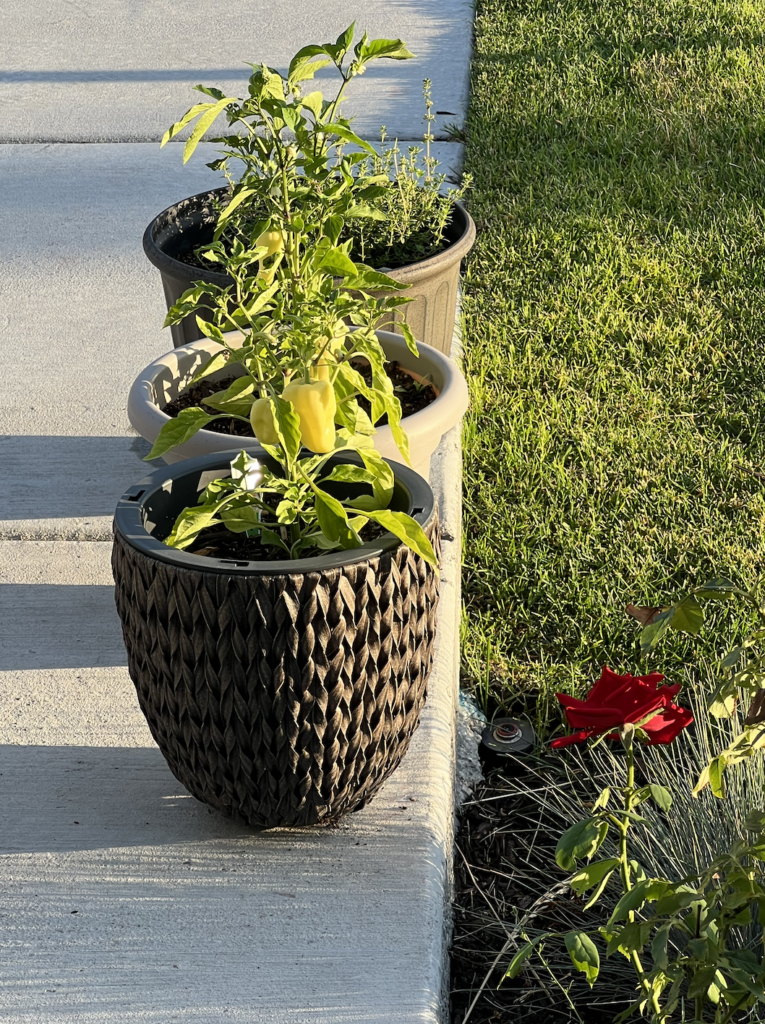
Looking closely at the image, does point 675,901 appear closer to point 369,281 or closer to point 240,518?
point 240,518

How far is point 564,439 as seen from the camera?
10.4 feet

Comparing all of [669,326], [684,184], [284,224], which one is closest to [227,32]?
[684,184]

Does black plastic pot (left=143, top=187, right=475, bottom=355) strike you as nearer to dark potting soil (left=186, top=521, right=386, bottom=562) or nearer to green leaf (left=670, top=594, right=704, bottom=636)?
dark potting soil (left=186, top=521, right=386, bottom=562)

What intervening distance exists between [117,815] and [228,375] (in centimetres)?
97

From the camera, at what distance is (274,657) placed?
5.32 ft

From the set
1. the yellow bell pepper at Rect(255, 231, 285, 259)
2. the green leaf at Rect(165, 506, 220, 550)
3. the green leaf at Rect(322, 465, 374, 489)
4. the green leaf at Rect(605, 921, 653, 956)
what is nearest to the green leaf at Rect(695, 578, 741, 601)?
the green leaf at Rect(605, 921, 653, 956)

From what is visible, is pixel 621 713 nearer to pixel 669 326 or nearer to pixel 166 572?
pixel 166 572

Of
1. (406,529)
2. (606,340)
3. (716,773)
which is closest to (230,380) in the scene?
(406,529)

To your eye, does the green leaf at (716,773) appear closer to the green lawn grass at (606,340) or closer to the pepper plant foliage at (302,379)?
the pepper plant foliage at (302,379)

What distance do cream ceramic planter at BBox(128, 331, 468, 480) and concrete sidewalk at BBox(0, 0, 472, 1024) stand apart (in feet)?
1.16

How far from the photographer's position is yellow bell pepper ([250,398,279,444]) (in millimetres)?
1645

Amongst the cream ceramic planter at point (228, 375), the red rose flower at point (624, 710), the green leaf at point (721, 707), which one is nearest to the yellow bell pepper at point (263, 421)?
the cream ceramic planter at point (228, 375)

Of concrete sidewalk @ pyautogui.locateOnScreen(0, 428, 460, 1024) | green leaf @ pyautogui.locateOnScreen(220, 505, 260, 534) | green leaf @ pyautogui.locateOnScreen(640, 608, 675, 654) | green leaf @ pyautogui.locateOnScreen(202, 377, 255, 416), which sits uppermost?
green leaf @ pyautogui.locateOnScreen(202, 377, 255, 416)

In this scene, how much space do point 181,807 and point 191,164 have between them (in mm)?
3412
